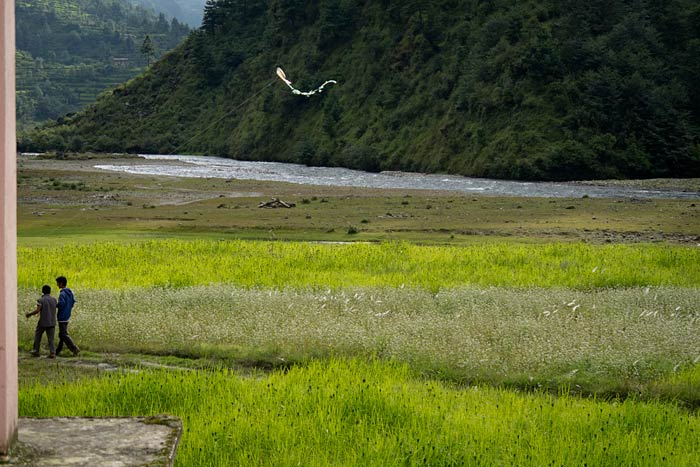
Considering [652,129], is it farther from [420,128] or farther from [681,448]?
[681,448]

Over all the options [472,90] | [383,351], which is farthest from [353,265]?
[472,90]

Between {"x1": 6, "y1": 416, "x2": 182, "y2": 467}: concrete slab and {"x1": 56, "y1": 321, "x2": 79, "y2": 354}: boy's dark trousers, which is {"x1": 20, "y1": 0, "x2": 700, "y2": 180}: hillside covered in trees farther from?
{"x1": 6, "y1": 416, "x2": 182, "y2": 467}: concrete slab

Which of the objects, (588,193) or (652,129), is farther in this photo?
(652,129)

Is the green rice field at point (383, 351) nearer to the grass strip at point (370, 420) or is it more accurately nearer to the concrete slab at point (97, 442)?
the grass strip at point (370, 420)

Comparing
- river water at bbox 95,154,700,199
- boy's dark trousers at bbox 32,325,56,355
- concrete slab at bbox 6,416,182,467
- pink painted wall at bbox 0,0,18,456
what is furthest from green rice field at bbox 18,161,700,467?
river water at bbox 95,154,700,199

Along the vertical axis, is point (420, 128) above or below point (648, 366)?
above

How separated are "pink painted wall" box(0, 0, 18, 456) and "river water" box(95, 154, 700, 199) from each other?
50.3 metres

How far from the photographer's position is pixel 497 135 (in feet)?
244

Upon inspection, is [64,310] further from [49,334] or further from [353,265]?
[353,265]

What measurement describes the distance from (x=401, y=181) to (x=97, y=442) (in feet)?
214

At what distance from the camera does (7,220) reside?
6270 millimetres

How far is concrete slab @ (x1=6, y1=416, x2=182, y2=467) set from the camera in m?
6.85

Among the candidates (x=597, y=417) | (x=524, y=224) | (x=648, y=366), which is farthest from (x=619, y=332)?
(x=524, y=224)

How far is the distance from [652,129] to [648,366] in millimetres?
60870
